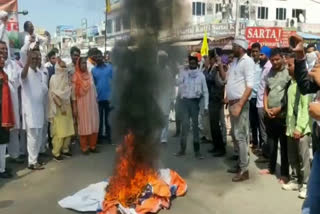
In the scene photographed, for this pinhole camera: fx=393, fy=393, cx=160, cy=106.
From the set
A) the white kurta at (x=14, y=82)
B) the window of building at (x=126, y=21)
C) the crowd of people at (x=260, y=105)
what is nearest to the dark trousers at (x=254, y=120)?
the crowd of people at (x=260, y=105)

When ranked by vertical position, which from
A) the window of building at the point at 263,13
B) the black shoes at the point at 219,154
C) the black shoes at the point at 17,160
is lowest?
the black shoes at the point at 219,154

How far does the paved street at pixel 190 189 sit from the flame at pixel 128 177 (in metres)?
0.47

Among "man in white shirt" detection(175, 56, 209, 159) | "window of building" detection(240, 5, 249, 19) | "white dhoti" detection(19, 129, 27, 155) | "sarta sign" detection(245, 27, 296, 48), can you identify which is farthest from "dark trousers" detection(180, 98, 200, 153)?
"window of building" detection(240, 5, 249, 19)

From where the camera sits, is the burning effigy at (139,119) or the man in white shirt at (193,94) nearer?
the burning effigy at (139,119)

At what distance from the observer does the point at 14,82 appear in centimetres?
630

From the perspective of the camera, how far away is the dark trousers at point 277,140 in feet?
18.3

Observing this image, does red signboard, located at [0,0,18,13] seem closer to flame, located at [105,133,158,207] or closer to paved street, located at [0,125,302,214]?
paved street, located at [0,125,302,214]

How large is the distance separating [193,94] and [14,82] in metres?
2.97

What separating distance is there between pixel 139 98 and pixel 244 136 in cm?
185

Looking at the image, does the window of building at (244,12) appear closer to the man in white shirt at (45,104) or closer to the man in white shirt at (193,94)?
the man in white shirt at (193,94)

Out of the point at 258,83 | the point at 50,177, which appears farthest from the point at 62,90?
the point at 258,83

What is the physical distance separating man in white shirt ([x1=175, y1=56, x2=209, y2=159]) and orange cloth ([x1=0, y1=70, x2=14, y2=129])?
2853mm

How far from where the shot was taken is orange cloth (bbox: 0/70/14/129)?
5707mm

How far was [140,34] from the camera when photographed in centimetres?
445
